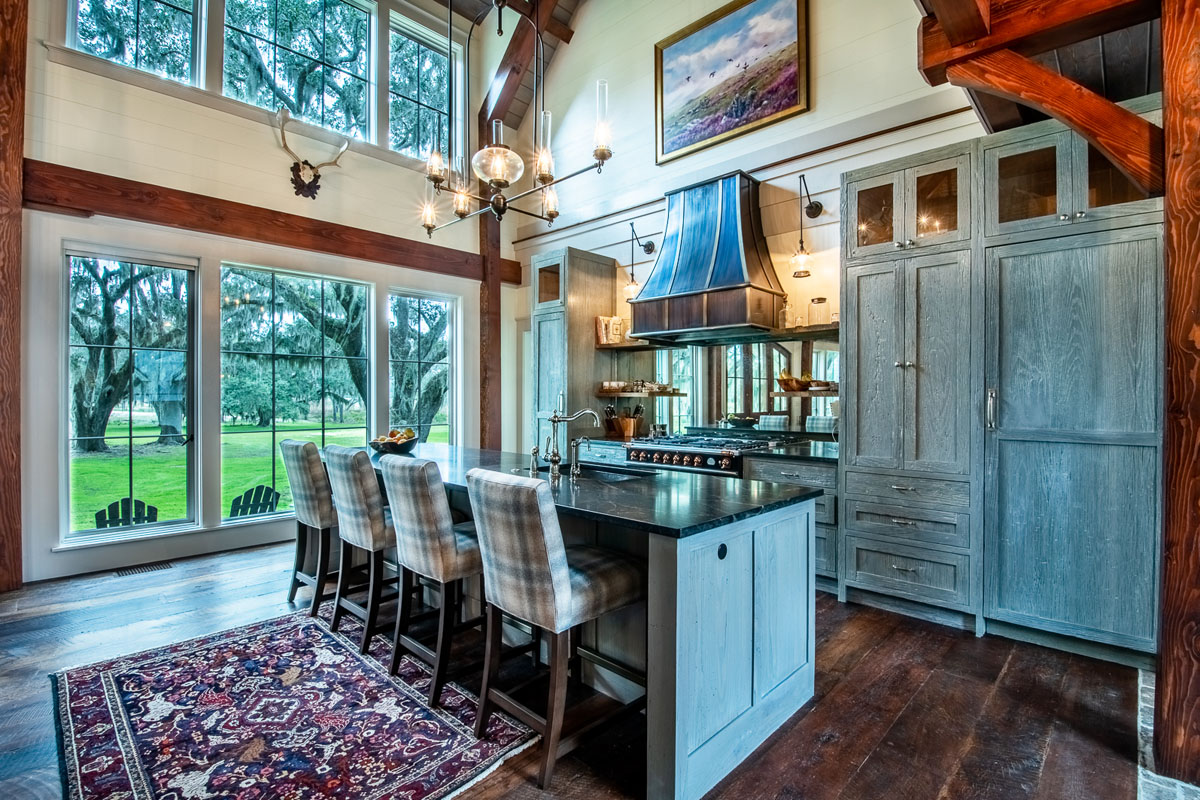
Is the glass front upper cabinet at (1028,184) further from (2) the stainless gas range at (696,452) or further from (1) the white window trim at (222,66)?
(1) the white window trim at (222,66)

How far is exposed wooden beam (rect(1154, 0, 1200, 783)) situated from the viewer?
5.85ft

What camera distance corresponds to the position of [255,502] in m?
4.75

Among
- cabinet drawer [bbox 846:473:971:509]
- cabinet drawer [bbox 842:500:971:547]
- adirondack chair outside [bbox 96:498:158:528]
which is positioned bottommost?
adirondack chair outside [bbox 96:498:158:528]

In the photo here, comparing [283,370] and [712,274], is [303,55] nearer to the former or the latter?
[283,370]

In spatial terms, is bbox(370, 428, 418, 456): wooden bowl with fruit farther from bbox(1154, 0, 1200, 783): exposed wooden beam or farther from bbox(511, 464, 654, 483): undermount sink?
bbox(1154, 0, 1200, 783): exposed wooden beam

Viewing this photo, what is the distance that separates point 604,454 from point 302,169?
3.61 m

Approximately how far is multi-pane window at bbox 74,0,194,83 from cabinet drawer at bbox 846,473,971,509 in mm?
5711

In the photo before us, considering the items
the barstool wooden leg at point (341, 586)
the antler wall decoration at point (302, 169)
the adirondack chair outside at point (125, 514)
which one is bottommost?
the barstool wooden leg at point (341, 586)

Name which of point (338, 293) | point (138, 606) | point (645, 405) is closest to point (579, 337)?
point (645, 405)

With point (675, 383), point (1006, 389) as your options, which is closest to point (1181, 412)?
point (1006, 389)

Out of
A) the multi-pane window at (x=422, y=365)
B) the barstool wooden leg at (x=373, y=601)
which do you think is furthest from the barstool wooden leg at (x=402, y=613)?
the multi-pane window at (x=422, y=365)

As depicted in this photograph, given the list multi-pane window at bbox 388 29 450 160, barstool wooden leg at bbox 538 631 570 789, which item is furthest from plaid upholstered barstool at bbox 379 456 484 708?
multi-pane window at bbox 388 29 450 160

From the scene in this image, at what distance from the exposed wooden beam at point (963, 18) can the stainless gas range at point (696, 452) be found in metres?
2.40

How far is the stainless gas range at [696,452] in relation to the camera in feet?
12.5
